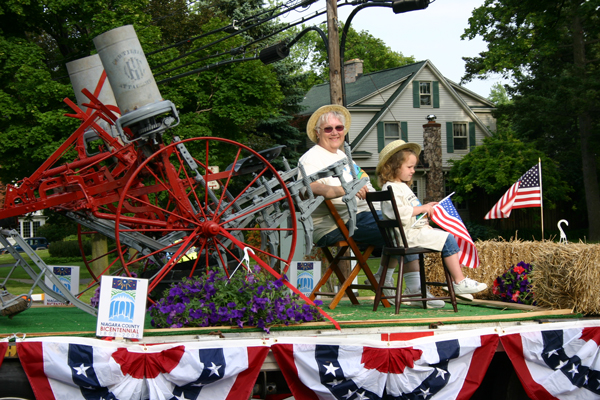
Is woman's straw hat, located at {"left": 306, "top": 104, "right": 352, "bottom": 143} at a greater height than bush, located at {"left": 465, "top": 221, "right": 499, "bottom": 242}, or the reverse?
woman's straw hat, located at {"left": 306, "top": 104, "right": 352, "bottom": 143}

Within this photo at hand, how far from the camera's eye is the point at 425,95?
1158 inches

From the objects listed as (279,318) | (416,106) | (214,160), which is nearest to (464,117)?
(416,106)

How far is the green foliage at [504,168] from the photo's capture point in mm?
22656

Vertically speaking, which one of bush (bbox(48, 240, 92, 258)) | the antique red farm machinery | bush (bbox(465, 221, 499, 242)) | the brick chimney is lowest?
bush (bbox(48, 240, 92, 258))

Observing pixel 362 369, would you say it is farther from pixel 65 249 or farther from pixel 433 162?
pixel 65 249

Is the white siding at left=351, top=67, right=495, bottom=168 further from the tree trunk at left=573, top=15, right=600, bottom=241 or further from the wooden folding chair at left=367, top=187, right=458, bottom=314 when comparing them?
Answer: the wooden folding chair at left=367, top=187, right=458, bottom=314

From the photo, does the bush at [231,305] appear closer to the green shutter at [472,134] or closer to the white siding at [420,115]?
the white siding at [420,115]

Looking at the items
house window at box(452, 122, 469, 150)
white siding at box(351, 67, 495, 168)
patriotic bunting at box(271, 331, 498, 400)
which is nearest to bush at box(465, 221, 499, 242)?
white siding at box(351, 67, 495, 168)

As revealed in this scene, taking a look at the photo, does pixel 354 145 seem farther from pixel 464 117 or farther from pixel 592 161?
pixel 592 161

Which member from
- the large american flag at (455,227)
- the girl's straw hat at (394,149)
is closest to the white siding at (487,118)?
the girl's straw hat at (394,149)

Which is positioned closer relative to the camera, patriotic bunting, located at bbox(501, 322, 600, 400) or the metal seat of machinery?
patriotic bunting, located at bbox(501, 322, 600, 400)

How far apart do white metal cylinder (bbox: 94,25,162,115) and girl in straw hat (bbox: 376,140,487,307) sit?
2.00m

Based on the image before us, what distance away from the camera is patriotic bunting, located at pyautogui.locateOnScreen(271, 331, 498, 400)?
11.3 ft

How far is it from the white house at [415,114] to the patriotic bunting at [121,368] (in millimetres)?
25296
